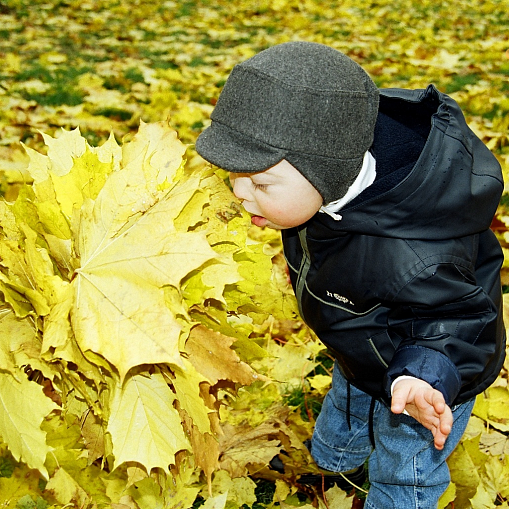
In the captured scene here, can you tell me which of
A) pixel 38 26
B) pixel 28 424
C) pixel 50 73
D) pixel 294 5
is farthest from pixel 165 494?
pixel 294 5

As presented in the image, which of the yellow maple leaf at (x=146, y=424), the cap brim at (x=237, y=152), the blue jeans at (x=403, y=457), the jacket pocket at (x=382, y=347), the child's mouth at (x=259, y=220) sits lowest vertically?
the blue jeans at (x=403, y=457)

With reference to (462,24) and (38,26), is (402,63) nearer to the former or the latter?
(462,24)

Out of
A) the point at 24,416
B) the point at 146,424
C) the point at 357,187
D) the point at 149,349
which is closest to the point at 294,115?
the point at 357,187

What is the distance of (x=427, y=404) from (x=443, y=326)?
0.58ft

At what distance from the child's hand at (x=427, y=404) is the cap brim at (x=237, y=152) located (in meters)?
0.49

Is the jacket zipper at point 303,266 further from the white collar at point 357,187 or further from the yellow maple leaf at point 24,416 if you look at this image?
the yellow maple leaf at point 24,416

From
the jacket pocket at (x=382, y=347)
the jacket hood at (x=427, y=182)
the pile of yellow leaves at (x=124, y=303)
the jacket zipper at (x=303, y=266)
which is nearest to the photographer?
the pile of yellow leaves at (x=124, y=303)

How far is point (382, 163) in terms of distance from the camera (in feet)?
4.68

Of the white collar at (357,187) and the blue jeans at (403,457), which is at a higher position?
the white collar at (357,187)

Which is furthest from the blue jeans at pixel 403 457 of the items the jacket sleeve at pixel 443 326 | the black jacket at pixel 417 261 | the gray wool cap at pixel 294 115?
the gray wool cap at pixel 294 115

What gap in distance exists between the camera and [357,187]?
1374mm

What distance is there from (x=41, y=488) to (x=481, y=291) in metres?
1.18

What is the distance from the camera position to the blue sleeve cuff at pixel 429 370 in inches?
47.5

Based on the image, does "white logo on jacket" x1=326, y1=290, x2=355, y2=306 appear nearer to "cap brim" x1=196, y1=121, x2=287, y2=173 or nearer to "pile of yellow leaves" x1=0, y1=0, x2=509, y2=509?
"pile of yellow leaves" x1=0, y1=0, x2=509, y2=509
